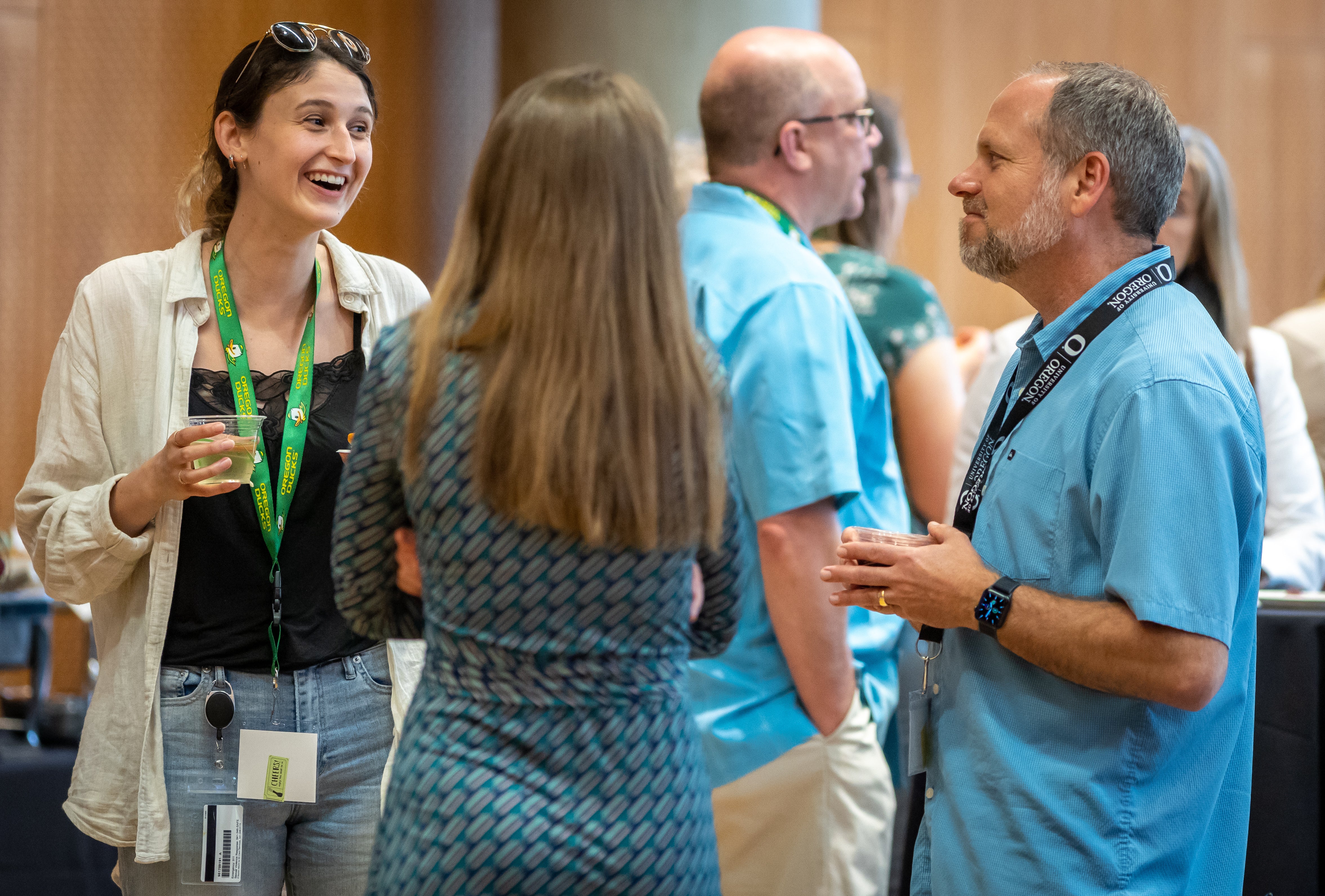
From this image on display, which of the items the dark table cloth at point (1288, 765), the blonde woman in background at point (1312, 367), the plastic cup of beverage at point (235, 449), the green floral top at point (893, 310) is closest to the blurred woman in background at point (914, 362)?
the green floral top at point (893, 310)

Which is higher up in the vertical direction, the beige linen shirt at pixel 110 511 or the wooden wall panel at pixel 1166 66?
the wooden wall panel at pixel 1166 66

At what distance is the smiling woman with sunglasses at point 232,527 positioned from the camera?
1.60 m

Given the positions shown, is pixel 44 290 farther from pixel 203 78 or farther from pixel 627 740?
pixel 627 740

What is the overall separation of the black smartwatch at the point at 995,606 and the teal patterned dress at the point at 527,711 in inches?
15.8

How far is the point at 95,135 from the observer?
Result: 15.3 ft

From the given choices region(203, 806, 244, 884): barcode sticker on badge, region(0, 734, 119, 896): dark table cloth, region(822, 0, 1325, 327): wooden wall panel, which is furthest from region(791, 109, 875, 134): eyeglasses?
region(822, 0, 1325, 327): wooden wall panel

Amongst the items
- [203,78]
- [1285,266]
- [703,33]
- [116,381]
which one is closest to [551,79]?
[116,381]

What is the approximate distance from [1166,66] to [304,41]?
504 cm

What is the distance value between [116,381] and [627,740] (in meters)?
0.93

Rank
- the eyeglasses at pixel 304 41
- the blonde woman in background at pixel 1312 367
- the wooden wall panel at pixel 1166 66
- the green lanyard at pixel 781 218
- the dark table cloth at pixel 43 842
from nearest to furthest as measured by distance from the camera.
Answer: the eyeglasses at pixel 304 41 < the green lanyard at pixel 781 218 < the dark table cloth at pixel 43 842 < the blonde woman in background at pixel 1312 367 < the wooden wall panel at pixel 1166 66

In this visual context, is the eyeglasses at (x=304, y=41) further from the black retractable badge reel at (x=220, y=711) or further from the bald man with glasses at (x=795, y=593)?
the black retractable badge reel at (x=220, y=711)

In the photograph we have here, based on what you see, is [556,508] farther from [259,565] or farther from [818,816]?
[818,816]

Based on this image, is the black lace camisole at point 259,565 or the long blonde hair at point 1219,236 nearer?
the black lace camisole at point 259,565

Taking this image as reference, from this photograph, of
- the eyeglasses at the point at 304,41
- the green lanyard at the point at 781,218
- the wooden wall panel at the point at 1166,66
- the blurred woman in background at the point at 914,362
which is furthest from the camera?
the wooden wall panel at the point at 1166,66
